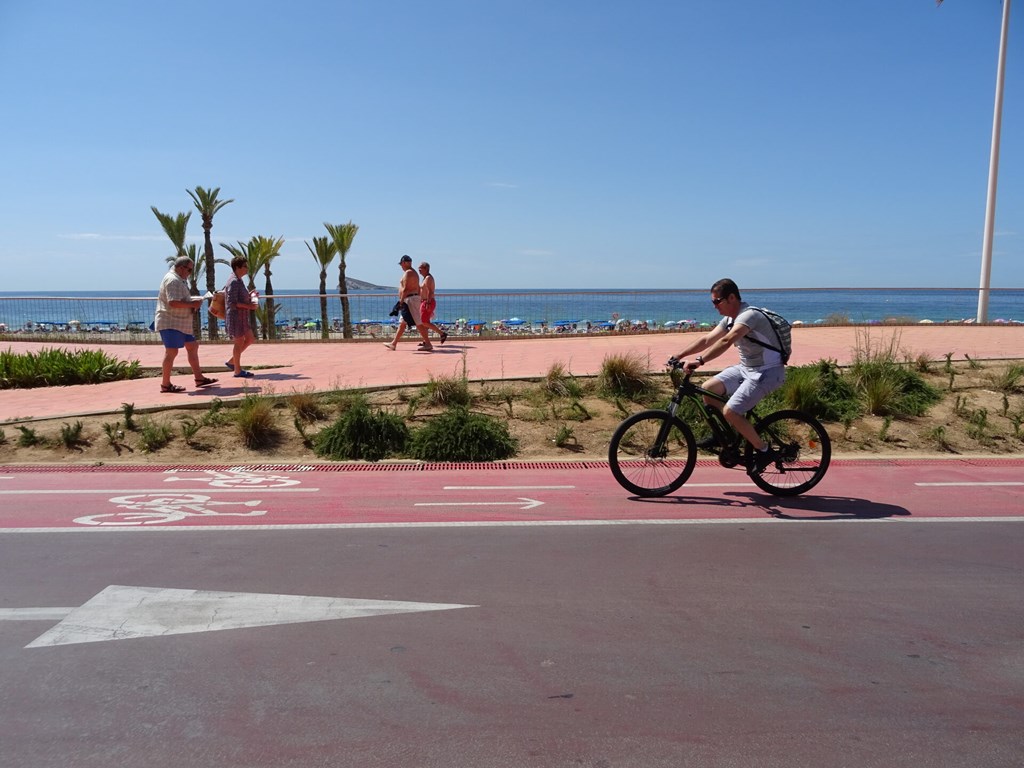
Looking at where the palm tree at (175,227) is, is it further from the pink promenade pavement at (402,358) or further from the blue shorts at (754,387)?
the blue shorts at (754,387)

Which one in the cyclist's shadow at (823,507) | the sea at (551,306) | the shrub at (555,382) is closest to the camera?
the cyclist's shadow at (823,507)

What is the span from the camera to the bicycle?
287 inches

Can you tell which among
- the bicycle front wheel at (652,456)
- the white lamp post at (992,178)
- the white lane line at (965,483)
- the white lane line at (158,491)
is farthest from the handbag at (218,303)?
the white lamp post at (992,178)

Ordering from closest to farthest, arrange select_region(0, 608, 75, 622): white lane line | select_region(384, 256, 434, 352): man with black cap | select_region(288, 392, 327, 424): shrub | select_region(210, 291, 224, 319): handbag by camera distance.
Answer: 1. select_region(0, 608, 75, 622): white lane line
2. select_region(288, 392, 327, 424): shrub
3. select_region(210, 291, 224, 319): handbag
4. select_region(384, 256, 434, 352): man with black cap

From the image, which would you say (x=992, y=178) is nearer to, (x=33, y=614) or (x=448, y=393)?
(x=448, y=393)

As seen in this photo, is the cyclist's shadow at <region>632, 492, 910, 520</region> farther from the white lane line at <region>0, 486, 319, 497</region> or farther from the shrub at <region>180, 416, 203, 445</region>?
the shrub at <region>180, 416, 203, 445</region>

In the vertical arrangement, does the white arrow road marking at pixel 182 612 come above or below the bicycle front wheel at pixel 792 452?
below

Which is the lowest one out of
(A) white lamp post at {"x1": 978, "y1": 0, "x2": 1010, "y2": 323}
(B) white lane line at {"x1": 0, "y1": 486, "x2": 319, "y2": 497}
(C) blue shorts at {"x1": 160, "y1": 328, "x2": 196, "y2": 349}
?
(B) white lane line at {"x1": 0, "y1": 486, "x2": 319, "y2": 497}

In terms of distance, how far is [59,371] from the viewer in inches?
512

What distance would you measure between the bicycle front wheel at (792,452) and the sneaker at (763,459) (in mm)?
28

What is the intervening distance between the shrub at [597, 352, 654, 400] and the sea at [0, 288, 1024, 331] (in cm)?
966

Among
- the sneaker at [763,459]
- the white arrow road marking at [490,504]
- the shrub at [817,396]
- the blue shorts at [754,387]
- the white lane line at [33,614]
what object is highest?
the blue shorts at [754,387]

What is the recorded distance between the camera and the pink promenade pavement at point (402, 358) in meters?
11.3

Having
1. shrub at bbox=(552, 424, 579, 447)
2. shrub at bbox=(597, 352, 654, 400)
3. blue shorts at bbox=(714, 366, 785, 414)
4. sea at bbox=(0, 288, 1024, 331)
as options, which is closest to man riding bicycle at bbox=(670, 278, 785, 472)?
blue shorts at bbox=(714, 366, 785, 414)
